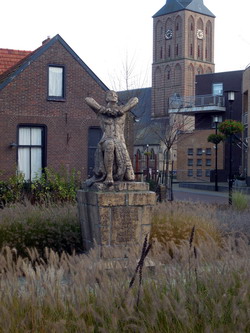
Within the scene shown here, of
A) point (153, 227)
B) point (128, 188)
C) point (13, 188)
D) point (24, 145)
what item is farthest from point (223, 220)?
point (24, 145)

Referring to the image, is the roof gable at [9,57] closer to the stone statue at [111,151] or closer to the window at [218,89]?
the stone statue at [111,151]

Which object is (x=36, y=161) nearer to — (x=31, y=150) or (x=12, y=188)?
(x=31, y=150)

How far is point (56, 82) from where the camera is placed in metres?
24.9

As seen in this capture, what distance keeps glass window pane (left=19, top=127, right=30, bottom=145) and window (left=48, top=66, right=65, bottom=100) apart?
1.69 m

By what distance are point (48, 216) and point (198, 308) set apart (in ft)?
21.6

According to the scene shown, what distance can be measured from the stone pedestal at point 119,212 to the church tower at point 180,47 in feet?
256

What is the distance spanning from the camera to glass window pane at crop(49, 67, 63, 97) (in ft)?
81.4

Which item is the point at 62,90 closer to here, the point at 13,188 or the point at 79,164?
the point at 79,164

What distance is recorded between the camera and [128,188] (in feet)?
29.2

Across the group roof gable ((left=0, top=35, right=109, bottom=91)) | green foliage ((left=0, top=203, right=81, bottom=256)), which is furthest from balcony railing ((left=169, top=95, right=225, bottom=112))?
green foliage ((left=0, top=203, right=81, bottom=256))

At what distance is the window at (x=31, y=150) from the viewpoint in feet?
78.6

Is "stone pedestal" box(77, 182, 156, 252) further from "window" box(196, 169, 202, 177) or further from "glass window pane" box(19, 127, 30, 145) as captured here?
"window" box(196, 169, 202, 177)

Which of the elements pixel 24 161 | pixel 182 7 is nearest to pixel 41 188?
pixel 24 161

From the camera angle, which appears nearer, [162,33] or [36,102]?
[36,102]
